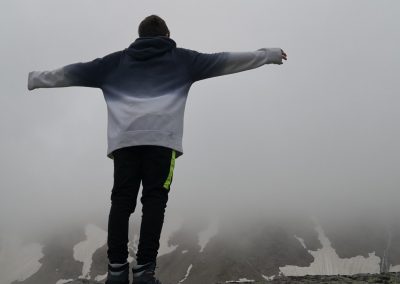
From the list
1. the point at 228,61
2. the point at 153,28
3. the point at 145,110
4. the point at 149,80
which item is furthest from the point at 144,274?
the point at 153,28

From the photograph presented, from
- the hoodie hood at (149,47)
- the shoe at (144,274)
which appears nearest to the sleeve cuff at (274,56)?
the hoodie hood at (149,47)

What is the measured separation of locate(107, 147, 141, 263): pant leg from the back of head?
1.79 meters

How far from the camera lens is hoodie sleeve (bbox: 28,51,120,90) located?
6695 mm

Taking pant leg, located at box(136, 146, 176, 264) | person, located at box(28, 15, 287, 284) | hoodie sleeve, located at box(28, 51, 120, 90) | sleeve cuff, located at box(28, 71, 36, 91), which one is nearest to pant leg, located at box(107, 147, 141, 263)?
person, located at box(28, 15, 287, 284)

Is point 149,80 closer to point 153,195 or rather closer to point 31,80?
point 153,195

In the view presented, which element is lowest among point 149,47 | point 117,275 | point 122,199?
point 117,275

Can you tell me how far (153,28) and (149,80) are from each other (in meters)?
0.85

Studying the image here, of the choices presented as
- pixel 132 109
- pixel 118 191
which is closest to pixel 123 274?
pixel 118 191

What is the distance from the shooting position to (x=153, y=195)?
6.00 metres

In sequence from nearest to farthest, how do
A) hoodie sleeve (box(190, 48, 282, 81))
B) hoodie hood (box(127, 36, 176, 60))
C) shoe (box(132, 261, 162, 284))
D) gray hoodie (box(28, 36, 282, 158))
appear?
1. shoe (box(132, 261, 162, 284))
2. gray hoodie (box(28, 36, 282, 158))
3. hoodie hood (box(127, 36, 176, 60))
4. hoodie sleeve (box(190, 48, 282, 81))

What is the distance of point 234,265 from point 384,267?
201 ft

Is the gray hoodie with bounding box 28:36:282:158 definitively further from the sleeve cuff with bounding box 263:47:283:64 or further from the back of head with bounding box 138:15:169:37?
the back of head with bounding box 138:15:169:37

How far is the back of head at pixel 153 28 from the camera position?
6707 millimetres

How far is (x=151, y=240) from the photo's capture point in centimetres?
588
